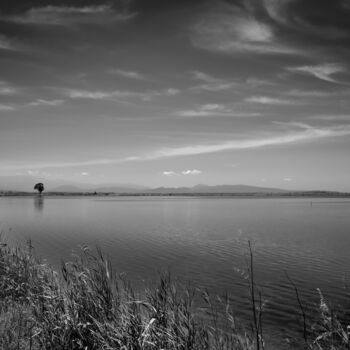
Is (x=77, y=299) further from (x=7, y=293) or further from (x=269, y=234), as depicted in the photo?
(x=269, y=234)

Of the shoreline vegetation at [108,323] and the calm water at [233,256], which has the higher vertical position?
the shoreline vegetation at [108,323]

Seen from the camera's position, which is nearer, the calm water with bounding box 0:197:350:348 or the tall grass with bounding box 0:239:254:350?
the tall grass with bounding box 0:239:254:350

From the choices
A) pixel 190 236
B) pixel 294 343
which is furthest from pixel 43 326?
pixel 190 236

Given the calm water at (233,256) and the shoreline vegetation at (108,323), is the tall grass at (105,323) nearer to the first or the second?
the shoreline vegetation at (108,323)

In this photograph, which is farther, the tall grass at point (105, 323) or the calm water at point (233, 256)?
the calm water at point (233, 256)

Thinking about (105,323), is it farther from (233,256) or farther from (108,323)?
(233,256)

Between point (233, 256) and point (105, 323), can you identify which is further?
point (233, 256)

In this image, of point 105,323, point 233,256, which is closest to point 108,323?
point 105,323

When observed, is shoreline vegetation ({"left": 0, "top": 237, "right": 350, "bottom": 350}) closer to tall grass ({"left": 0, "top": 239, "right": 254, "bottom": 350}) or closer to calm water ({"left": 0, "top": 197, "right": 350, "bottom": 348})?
tall grass ({"left": 0, "top": 239, "right": 254, "bottom": 350})

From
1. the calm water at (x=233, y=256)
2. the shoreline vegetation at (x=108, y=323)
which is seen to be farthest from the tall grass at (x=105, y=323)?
the calm water at (x=233, y=256)

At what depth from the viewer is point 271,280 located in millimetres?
22391

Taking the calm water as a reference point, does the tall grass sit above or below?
above

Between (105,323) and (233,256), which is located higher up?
(105,323)

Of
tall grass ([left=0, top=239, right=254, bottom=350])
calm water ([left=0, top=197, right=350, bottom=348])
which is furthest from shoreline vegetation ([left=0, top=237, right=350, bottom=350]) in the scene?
calm water ([left=0, top=197, right=350, bottom=348])
